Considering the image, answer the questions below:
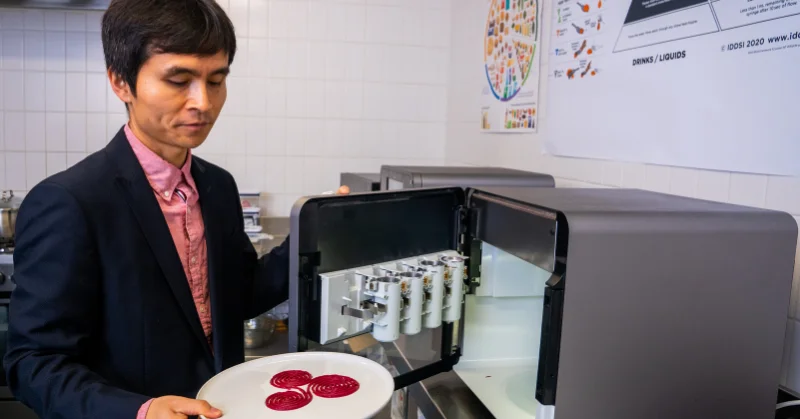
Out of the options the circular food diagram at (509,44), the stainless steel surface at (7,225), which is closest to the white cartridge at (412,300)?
the circular food diagram at (509,44)

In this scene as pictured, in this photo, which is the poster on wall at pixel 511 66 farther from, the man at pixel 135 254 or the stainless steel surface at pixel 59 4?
the stainless steel surface at pixel 59 4

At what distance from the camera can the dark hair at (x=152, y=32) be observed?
91cm

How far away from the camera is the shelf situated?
3.45 feet

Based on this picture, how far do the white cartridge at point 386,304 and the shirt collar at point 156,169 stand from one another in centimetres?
37

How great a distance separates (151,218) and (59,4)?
5.99ft

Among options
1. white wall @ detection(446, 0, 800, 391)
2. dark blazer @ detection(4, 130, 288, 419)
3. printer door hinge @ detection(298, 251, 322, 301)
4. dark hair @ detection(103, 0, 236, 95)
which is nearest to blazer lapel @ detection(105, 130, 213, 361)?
dark blazer @ detection(4, 130, 288, 419)

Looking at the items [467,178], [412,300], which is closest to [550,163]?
[467,178]

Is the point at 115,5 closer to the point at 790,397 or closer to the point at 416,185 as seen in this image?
the point at 416,185

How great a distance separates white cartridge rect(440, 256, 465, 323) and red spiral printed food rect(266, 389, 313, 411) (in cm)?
36

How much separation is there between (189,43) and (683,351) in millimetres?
808

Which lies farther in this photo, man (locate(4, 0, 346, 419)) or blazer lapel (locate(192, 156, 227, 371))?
blazer lapel (locate(192, 156, 227, 371))

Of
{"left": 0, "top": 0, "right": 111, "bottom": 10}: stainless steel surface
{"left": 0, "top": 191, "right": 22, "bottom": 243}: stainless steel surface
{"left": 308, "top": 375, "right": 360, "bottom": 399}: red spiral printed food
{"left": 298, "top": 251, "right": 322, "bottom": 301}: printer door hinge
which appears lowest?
{"left": 0, "top": 191, "right": 22, "bottom": 243}: stainless steel surface

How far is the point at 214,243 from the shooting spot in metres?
1.07

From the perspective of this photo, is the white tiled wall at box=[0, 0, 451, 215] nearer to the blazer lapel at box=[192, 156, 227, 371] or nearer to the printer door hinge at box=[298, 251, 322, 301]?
the blazer lapel at box=[192, 156, 227, 371]
